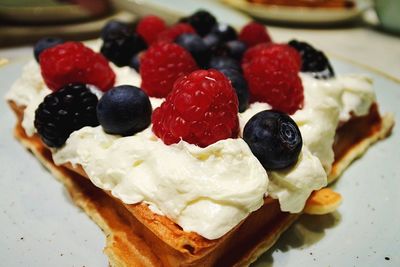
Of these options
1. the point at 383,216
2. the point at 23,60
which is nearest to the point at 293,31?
the point at 23,60

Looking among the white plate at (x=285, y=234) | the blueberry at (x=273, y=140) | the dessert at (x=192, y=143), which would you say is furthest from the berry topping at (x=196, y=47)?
the white plate at (x=285, y=234)

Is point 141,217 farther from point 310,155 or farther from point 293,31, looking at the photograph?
point 293,31

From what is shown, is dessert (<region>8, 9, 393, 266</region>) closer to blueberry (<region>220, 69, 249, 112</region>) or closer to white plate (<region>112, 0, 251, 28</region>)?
blueberry (<region>220, 69, 249, 112</region>)

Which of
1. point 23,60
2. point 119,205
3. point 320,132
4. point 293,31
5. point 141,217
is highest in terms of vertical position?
point 320,132

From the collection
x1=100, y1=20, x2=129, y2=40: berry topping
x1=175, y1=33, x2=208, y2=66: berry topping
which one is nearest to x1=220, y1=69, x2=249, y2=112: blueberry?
x1=175, y1=33, x2=208, y2=66: berry topping

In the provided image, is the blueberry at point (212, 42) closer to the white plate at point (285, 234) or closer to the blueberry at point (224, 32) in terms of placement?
the blueberry at point (224, 32)

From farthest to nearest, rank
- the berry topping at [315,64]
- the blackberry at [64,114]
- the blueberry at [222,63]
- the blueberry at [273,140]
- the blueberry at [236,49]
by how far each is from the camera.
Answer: the blueberry at [236,49], the berry topping at [315,64], the blueberry at [222,63], the blackberry at [64,114], the blueberry at [273,140]
